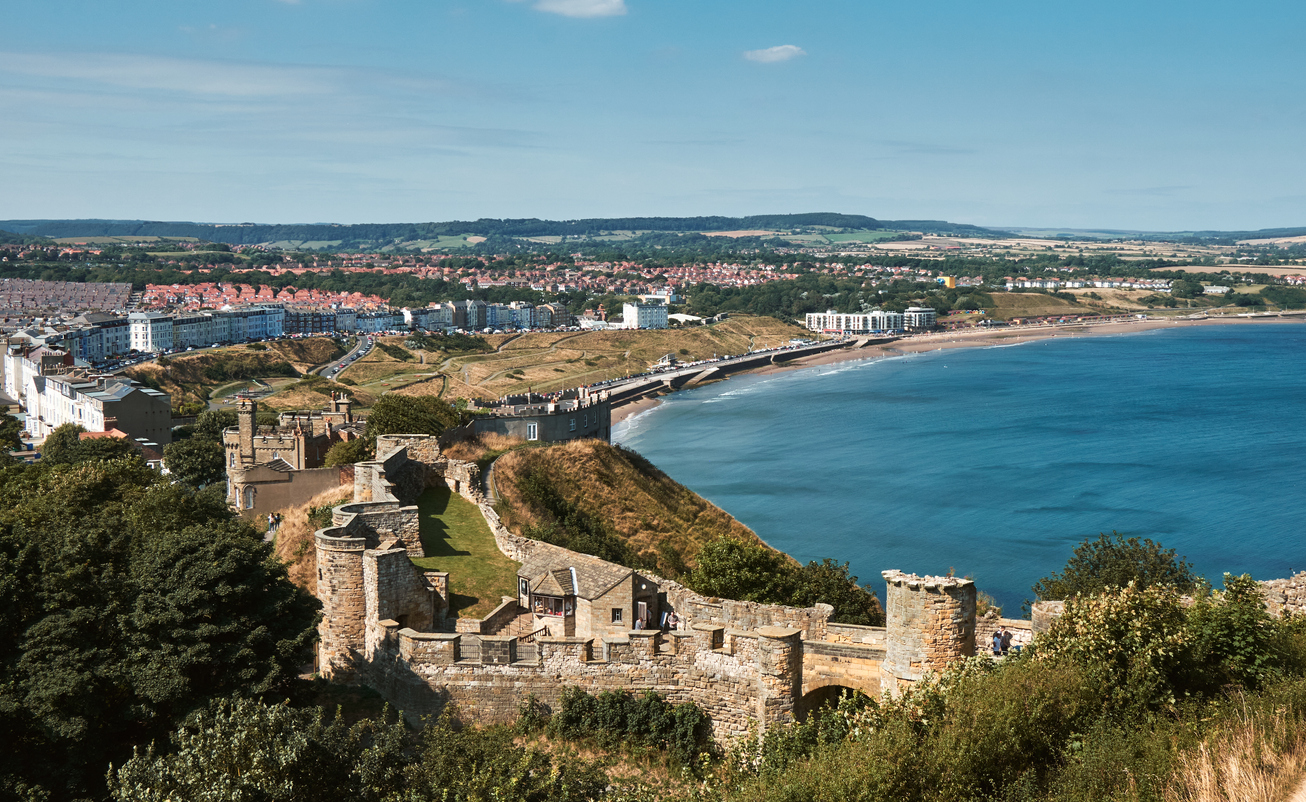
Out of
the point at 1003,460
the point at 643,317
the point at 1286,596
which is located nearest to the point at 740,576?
the point at 1286,596

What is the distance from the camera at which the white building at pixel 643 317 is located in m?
163

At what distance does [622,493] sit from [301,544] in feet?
48.3

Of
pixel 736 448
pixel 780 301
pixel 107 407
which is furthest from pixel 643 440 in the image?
pixel 780 301

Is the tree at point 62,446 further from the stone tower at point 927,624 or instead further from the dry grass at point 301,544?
the stone tower at point 927,624

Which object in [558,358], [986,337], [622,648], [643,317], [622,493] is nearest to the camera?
[622,648]

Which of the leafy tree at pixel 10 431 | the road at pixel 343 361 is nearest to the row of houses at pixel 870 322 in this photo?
the road at pixel 343 361

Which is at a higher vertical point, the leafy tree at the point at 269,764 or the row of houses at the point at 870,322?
the leafy tree at the point at 269,764

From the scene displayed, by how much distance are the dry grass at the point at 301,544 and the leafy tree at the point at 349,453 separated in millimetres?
5072

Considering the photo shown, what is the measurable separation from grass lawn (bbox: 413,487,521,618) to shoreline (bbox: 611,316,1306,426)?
331 feet

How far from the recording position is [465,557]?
55.3 ft

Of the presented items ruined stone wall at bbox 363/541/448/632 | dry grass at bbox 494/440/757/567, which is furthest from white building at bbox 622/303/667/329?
ruined stone wall at bbox 363/541/448/632

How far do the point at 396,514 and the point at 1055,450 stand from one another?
61718mm

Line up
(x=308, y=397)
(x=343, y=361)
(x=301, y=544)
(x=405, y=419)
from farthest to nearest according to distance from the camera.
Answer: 1. (x=343, y=361)
2. (x=308, y=397)
3. (x=405, y=419)
4. (x=301, y=544)

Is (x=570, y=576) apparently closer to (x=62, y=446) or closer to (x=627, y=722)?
(x=627, y=722)
